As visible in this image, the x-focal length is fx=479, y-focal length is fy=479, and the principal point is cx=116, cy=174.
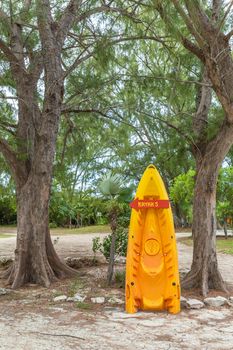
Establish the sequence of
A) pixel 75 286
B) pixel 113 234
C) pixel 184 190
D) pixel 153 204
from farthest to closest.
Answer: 1. pixel 184 190
2. pixel 113 234
3. pixel 75 286
4. pixel 153 204

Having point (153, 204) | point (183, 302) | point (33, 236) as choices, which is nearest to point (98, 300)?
point (183, 302)

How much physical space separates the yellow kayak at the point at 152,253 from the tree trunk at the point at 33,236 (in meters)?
2.13

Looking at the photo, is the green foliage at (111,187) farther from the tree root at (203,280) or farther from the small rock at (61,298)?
the small rock at (61,298)

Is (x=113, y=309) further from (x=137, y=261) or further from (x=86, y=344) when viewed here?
(x=86, y=344)

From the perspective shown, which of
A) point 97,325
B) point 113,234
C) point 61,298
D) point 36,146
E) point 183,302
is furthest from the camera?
point 36,146

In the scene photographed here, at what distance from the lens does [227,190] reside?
17250mm

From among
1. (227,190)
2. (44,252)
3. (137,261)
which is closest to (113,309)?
(137,261)

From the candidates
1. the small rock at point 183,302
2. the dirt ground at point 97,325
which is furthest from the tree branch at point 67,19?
the small rock at point 183,302

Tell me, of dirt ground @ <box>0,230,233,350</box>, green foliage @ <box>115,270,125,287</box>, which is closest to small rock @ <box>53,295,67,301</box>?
dirt ground @ <box>0,230,233,350</box>

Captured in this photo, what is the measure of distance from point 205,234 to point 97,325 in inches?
103

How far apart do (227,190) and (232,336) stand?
12392mm

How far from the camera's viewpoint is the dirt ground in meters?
4.86

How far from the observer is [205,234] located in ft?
24.5

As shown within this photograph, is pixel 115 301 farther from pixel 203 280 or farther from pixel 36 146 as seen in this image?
pixel 36 146
